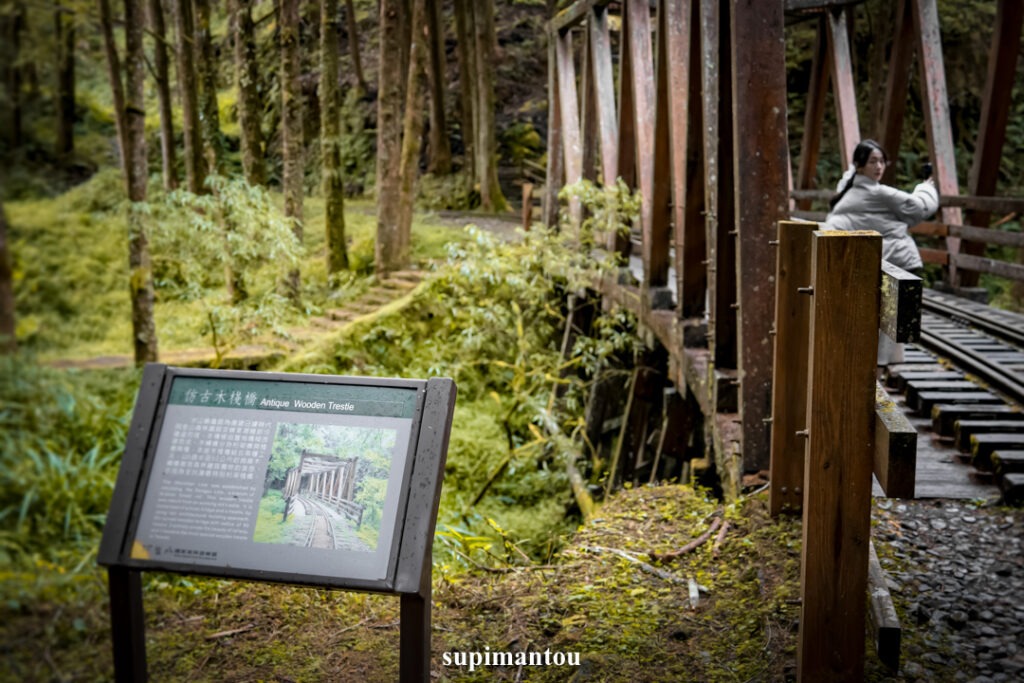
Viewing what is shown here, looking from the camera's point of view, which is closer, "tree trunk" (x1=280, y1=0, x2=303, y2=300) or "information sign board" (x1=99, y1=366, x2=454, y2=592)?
"information sign board" (x1=99, y1=366, x2=454, y2=592)

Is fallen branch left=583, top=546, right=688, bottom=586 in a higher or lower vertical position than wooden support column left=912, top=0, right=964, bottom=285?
lower

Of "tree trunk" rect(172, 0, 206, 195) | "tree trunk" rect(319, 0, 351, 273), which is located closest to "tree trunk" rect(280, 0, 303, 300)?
"tree trunk" rect(319, 0, 351, 273)

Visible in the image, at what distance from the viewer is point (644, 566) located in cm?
374

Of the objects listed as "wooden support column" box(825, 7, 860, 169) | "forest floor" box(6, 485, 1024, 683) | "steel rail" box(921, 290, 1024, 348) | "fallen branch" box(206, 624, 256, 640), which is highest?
"wooden support column" box(825, 7, 860, 169)

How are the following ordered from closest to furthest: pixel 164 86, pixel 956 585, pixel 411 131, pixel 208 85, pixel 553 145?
1. pixel 956 585
2. pixel 553 145
3. pixel 411 131
4. pixel 164 86
5. pixel 208 85

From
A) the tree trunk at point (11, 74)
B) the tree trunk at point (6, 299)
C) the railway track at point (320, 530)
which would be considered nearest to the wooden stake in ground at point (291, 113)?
the tree trunk at point (11, 74)

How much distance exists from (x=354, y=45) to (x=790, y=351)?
2154 cm

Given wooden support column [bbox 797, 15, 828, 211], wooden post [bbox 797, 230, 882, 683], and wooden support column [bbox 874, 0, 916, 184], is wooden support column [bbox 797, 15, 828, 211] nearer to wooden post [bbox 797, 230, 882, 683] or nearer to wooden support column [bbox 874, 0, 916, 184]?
wooden support column [bbox 874, 0, 916, 184]

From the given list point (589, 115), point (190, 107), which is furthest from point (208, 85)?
point (589, 115)

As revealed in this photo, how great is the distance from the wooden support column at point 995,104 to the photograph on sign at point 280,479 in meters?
8.63

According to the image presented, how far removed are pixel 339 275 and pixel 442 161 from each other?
10262mm

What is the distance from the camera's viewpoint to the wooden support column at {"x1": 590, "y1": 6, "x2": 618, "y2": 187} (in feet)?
25.4

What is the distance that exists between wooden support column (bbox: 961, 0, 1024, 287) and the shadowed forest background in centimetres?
449

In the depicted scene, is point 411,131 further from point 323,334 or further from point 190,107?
point 190,107
